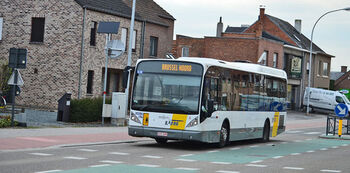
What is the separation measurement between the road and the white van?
134 ft

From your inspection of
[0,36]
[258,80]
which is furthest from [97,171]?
[0,36]

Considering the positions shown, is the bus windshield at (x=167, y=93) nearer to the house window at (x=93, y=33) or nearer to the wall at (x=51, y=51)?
the wall at (x=51, y=51)

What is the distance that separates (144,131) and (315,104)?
45.2m

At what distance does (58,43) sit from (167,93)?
19.6 m

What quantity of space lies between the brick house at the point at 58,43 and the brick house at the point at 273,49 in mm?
18274

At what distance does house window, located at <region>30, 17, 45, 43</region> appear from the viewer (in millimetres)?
36625

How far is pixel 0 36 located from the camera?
37625mm

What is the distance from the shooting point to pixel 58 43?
3591cm

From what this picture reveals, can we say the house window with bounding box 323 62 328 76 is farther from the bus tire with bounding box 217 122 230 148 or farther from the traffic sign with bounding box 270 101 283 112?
the bus tire with bounding box 217 122 230 148

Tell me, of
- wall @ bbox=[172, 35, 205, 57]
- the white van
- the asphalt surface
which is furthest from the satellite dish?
the white van

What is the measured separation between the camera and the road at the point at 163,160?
12.2 m

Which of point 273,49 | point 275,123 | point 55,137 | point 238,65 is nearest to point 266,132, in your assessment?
point 275,123

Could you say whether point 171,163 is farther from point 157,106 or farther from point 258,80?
point 258,80

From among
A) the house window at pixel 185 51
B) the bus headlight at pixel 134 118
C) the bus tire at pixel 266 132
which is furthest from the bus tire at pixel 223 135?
the house window at pixel 185 51
